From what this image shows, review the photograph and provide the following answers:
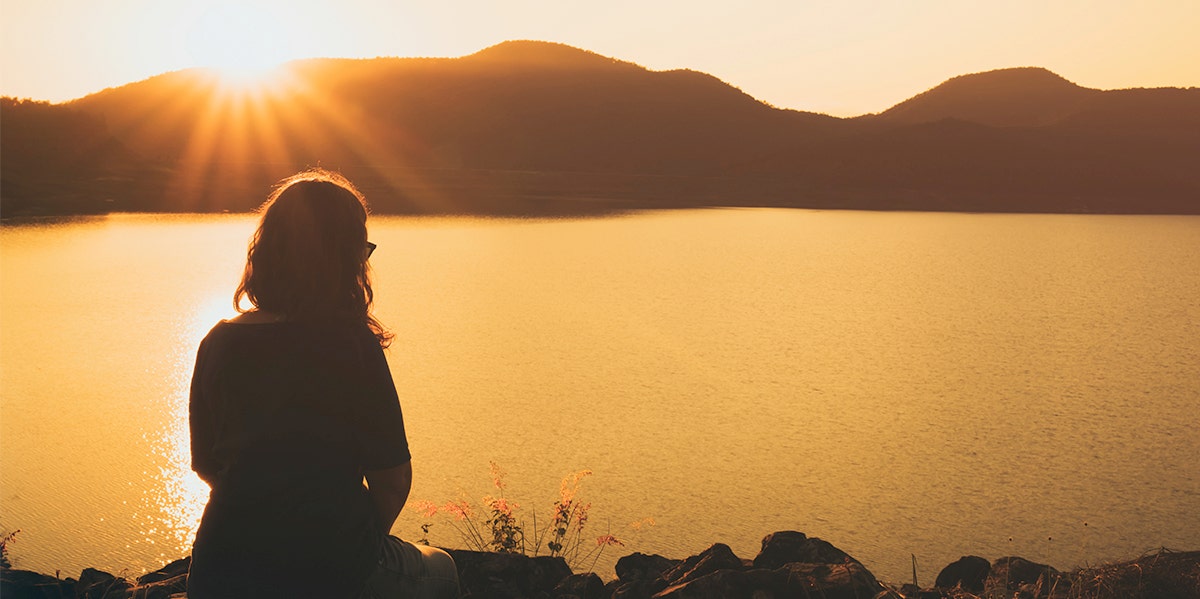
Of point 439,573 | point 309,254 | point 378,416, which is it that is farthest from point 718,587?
point 309,254

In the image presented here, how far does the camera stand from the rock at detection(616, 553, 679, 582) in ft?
9.44

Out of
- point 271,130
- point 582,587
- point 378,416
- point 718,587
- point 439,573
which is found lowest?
point 582,587

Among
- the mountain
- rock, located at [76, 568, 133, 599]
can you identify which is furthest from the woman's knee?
the mountain

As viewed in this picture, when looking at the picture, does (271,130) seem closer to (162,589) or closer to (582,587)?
(162,589)

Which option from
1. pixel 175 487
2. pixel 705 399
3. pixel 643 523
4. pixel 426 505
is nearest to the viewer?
pixel 426 505

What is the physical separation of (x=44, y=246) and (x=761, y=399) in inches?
416

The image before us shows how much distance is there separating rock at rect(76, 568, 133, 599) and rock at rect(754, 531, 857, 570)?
1693mm

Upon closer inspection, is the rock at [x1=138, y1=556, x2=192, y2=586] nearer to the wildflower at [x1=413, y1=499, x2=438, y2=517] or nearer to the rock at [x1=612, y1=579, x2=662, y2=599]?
the wildflower at [x1=413, y1=499, x2=438, y2=517]

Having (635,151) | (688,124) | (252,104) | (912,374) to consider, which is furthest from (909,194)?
(252,104)

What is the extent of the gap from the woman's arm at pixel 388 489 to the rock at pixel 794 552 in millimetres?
1593

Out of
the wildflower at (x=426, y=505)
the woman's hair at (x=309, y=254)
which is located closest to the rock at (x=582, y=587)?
the wildflower at (x=426, y=505)

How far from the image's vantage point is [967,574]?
2895 millimetres

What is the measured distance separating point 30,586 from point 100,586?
23 cm

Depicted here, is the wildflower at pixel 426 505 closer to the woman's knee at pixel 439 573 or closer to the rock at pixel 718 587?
the rock at pixel 718 587
